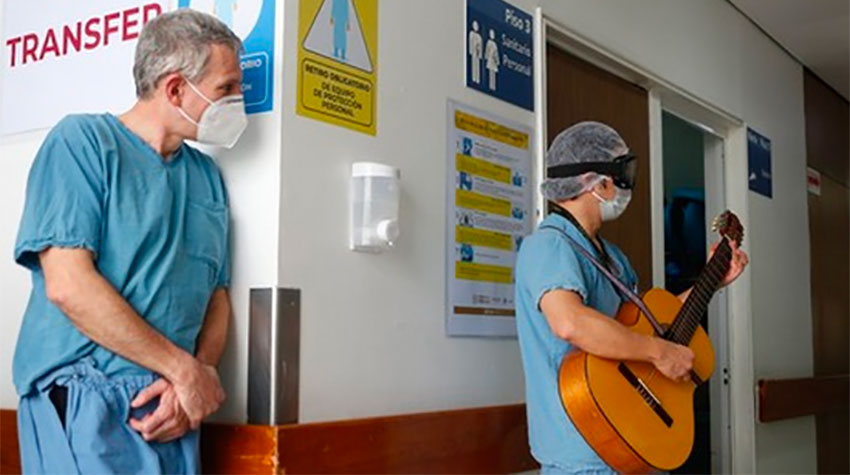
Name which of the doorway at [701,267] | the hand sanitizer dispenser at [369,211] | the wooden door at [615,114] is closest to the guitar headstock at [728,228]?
the wooden door at [615,114]

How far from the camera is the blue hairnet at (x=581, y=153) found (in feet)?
8.05

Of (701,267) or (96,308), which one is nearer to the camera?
(96,308)

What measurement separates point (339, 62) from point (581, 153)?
688mm

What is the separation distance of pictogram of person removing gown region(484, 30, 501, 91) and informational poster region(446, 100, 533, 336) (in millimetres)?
118

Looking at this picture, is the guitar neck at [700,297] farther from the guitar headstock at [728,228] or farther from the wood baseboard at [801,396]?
the wood baseboard at [801,396]

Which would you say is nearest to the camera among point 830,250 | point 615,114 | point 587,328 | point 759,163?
point 587,328

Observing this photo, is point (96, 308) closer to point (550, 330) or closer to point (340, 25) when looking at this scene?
point (340, 25)

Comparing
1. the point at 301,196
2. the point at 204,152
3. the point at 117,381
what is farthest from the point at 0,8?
the point at 117,381

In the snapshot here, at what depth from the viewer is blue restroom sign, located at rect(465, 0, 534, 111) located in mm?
2699

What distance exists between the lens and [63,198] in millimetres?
1723

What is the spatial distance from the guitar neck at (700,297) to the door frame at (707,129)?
54cm

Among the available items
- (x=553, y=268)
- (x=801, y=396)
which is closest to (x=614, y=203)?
(x=553, y=268)

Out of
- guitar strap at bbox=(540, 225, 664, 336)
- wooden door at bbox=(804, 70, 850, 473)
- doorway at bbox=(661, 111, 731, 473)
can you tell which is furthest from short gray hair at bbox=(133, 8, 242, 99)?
wooden door at bbox=(804, 70, 850, 473)

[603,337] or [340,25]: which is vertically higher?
[340,25]
